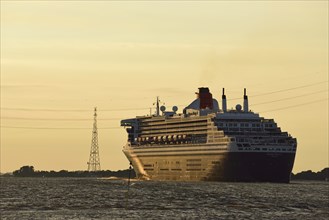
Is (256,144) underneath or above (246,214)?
above

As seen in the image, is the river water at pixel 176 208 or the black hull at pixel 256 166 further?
the black hull at pixel 256 166

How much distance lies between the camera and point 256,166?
183 metres

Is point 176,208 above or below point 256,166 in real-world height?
below

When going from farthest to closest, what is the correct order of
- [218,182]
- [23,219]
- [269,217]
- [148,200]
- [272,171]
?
[218,182], [272,171], [148,200], [269,217], [23,219]

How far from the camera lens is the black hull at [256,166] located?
18350cm

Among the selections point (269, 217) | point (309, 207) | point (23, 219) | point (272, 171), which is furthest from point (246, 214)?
point (272, 171)

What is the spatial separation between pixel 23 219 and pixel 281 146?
108548mm

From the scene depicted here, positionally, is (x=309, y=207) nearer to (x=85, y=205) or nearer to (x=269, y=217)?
(x=269, y=217)

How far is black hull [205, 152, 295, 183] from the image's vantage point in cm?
18350

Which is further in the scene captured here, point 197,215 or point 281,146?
point 281,146

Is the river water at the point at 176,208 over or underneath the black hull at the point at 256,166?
underneath

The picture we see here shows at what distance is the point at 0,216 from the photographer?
89500mm

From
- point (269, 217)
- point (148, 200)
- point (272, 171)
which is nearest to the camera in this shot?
point (269, 217)

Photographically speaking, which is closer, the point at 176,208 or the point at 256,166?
the point at 176,208
